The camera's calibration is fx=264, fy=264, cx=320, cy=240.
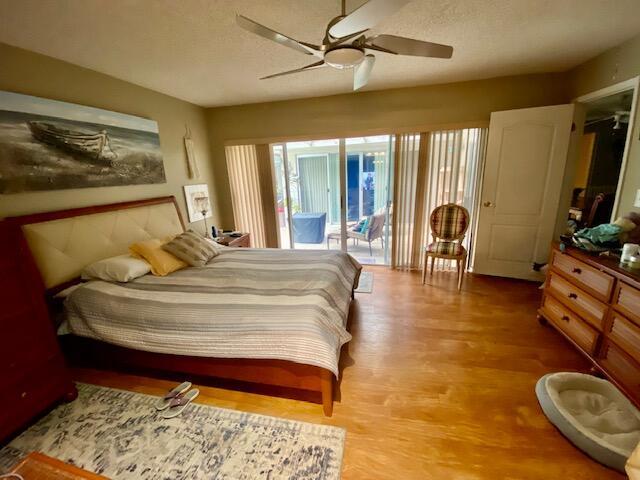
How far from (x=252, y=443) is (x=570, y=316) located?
8.14ft

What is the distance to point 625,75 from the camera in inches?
89.9

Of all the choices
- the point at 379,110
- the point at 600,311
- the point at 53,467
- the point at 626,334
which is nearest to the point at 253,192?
the point at 379,110

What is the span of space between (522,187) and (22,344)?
15.1 feet

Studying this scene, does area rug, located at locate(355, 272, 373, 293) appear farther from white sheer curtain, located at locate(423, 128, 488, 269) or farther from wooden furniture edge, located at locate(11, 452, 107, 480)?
wooden furniture edge, located at locate(11, 452, 107, 480)

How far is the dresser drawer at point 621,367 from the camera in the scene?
1.52 m

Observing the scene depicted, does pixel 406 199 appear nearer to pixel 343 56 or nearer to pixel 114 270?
pixel 343 56

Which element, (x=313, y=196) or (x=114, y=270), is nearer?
(x=114, y=270)

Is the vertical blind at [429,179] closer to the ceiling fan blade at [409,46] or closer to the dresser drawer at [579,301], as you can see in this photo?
the dresser drawer at [579,301]

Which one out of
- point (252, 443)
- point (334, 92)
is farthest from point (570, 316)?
point (334, 92)

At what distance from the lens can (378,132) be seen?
3594mm

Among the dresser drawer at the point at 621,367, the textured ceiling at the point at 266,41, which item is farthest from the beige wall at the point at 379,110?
the dresser drawer at the point at 621,367

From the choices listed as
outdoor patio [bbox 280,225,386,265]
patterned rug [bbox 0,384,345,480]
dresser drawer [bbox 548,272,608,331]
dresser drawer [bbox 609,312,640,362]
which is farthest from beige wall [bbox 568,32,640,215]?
patterned rug [bbox 0,384,345,480]

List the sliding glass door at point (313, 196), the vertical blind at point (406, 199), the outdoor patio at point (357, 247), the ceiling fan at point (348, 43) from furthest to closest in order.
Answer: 1. the sliding glass door at point (313, 196)
2. the outdoor patio at point (357, 247)
3. the vertical blind at point (406, 199)
4. the ceiling fan at point (348, 43)

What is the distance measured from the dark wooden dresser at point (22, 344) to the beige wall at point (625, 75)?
172 inches
